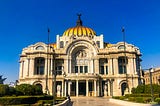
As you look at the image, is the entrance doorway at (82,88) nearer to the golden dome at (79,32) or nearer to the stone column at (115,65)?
the stone column at (115,65)

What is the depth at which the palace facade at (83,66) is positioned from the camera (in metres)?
69.4

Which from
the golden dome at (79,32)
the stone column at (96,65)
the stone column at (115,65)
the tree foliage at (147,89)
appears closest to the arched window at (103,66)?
the stone column at (96,65)

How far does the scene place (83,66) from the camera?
244 ft

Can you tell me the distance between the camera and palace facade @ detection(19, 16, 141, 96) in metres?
69.4

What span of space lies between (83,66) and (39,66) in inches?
575

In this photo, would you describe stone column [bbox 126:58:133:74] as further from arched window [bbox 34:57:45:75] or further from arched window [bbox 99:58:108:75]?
arched window [bbox 34:57:45:75]

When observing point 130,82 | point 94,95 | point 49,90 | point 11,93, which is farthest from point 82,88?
point 11,93

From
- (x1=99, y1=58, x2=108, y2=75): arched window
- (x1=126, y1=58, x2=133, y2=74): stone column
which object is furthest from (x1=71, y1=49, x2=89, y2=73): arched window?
(x1=126, y1=58, x2=133, y2=74): stone column

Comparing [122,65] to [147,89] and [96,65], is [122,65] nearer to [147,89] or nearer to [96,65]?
[96,65]

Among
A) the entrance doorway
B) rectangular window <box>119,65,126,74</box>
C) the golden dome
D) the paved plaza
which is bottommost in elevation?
the paved plaza

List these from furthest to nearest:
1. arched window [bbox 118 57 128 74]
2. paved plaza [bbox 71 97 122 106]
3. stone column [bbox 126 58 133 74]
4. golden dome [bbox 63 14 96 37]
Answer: golden dome [bbox 63 14 96 37] → arched window [bbox 118 57 128 74] → stone column [bbox 126 58 133 74] → paved plaza [bbox 71 97 122 106]

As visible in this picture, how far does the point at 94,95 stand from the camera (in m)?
67.4

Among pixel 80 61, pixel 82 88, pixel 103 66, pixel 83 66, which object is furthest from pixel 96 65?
pixel 82 88

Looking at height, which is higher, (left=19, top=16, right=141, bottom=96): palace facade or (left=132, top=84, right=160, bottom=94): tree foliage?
(left=19, top=16, right=141, bottom=96): palace facade
